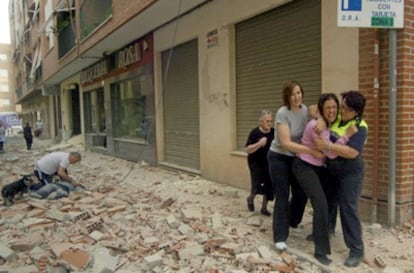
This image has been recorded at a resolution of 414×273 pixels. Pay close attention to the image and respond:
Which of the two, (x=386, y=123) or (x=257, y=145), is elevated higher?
(x=386, y=123)

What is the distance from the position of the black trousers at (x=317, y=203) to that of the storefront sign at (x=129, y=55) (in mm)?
9296

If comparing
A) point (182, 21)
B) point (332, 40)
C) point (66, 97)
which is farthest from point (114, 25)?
point (66, 97)

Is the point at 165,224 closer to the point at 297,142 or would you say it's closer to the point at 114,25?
the point at 297,142

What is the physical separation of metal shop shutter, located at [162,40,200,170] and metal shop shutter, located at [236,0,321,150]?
1963mm

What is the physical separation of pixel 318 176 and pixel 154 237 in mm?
2255

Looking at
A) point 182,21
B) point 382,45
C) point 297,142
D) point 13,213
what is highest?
point 182,21

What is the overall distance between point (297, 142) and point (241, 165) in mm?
3581

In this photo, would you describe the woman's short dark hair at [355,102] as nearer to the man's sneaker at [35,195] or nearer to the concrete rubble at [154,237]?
the concrete rubble at [154,237]

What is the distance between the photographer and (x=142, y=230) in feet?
17.8

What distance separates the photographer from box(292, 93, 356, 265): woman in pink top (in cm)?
402

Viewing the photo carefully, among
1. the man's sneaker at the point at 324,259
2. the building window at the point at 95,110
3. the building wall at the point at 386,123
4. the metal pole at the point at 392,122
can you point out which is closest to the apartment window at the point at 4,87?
the building window at the point at 95,110

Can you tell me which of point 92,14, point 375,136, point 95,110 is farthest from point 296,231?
point 95,110

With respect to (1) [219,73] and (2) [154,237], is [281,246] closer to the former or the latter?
(2) [154,237]

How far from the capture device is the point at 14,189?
7789 mm
